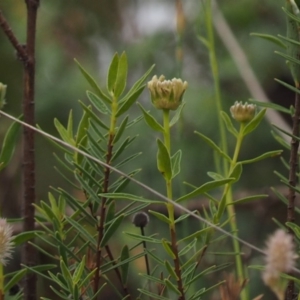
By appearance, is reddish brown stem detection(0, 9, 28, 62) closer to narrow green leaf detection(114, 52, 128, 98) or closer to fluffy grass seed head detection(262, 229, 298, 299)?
narrow green leaf detection(114, 52, 128, 98)

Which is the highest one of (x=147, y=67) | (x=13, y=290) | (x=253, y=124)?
(x=147, y=67)

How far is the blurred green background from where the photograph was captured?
5.60ft

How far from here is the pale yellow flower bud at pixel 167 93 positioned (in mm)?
506

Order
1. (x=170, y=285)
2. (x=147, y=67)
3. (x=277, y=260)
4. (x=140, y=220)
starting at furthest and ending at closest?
(x=147, y=67), (x=140, y=220), (x=170, y=285), (x=277, y=260)

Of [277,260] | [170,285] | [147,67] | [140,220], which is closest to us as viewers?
[277,260]

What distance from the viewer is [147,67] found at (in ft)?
6.39

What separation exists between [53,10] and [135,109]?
47 centimetres

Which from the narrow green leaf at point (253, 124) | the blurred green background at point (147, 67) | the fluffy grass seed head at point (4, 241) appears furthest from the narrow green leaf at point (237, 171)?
the blurred green background at point (147, 67)

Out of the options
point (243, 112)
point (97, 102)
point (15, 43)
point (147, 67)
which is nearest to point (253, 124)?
point (243, 112)

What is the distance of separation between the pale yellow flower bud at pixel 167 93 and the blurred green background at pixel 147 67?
3.07 feet

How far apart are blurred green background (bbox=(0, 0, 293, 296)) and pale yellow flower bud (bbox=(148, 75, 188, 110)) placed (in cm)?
94

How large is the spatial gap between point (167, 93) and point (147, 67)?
1.45 m

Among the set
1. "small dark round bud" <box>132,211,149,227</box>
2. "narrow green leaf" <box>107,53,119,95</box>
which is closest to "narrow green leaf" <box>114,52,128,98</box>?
"narrow green leaf" <box>107,53,119,95</box>

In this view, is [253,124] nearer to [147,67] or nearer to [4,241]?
[4,241]
